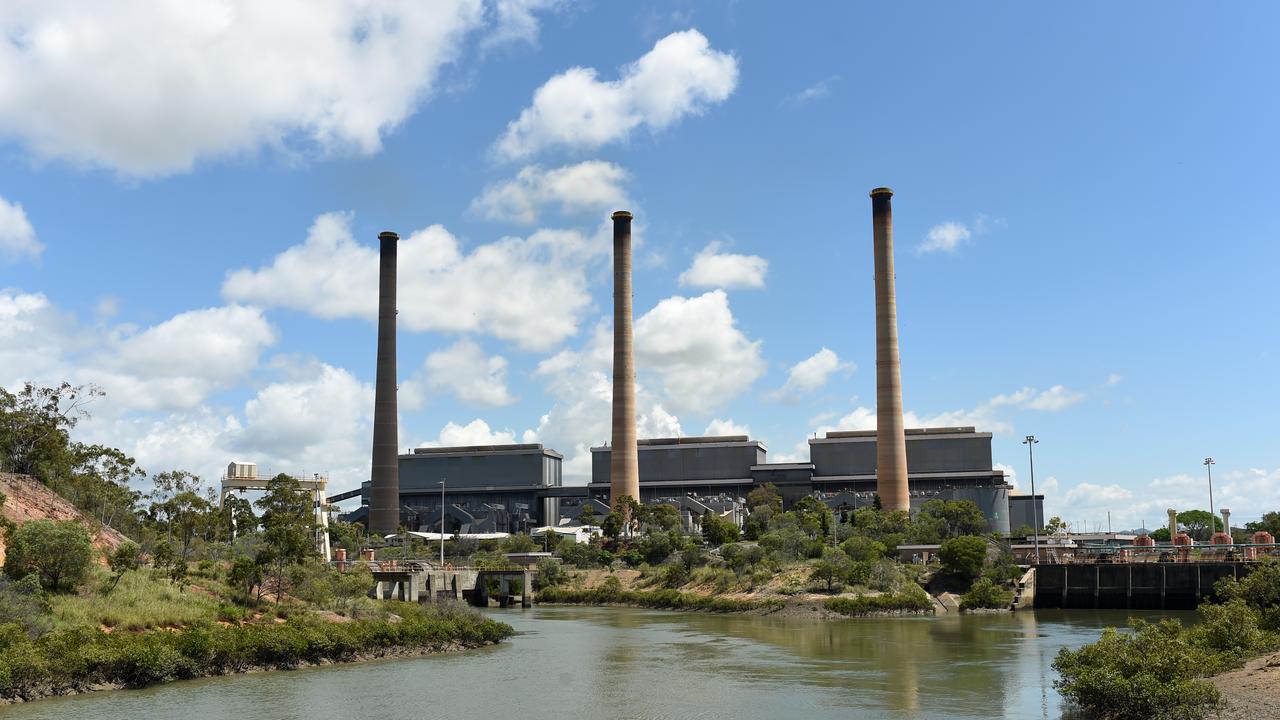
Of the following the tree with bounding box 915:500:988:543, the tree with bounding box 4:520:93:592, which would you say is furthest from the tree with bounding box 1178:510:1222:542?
the tree with bounding box 4:520:93:592

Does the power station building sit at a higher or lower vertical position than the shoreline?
higher

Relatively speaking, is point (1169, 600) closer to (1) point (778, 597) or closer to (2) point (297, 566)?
(1) point (778, 597)

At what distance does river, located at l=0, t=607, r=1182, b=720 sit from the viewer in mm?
33906

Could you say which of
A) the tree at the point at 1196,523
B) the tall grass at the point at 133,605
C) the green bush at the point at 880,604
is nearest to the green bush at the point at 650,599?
the green bush at the point at 880,604

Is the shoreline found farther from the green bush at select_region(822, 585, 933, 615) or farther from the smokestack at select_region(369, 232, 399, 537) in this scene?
the smokestack at select_region(369, 232, 399, 537)

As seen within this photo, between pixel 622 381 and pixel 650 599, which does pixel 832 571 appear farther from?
pixel 622 381

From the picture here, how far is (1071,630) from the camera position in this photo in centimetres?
6075

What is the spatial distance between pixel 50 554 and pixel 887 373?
9536 centimetres

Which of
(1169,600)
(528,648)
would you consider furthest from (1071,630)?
(528,648)

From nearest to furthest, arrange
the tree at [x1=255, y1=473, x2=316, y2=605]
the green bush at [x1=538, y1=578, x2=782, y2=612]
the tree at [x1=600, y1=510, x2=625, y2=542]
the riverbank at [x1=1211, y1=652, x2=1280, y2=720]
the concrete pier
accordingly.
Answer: the riverbank at [x1=1211, y1=652, x2=1280, y2=720] < the tree at [x1=255, y1=473, x2=316, y2=605] < the concrete pier < the green bush at [x1=538, y1=578, x2=782, y2=612] < the tree at [x1=600, y1=510, x2=625, y2=542]

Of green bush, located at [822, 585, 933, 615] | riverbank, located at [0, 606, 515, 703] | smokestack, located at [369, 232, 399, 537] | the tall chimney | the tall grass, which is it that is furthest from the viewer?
the tall chimney

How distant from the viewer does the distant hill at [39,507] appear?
57.2m

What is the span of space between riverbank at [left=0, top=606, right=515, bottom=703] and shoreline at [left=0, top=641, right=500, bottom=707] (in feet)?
0.12

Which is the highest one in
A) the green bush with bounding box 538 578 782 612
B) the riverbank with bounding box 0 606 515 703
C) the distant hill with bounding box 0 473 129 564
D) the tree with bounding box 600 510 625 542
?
the distant hill with bounding box 0 473 129 564
